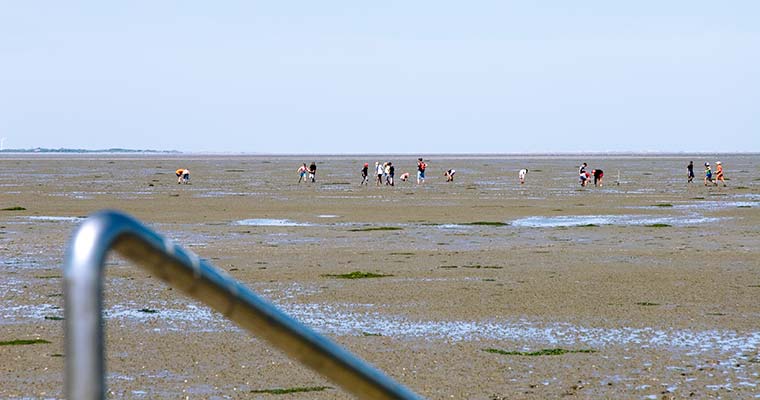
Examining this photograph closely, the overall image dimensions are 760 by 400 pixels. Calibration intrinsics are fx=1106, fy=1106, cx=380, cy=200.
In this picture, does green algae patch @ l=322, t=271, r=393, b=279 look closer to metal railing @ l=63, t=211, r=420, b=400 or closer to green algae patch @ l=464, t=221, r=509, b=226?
green algae patch @ l=464, t=221, r=509, b=226

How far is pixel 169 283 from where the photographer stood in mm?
1373

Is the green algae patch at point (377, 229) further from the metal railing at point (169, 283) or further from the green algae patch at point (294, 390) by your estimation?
the metal railing at point (169, 283)

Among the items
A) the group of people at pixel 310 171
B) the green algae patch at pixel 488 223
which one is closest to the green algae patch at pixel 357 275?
the green algae patch at pixel 488 223

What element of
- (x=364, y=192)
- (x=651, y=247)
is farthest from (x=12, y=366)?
(x=364, y=192)

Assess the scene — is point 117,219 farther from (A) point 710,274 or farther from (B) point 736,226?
(B) point 736,226

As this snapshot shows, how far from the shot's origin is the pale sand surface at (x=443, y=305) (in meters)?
9.80

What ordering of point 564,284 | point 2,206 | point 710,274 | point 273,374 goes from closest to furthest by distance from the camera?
point 273,374, point 564,284, point 710,274, point 2,206

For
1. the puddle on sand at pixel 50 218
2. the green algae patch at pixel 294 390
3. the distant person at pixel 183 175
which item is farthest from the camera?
the distant person at pixel 183 175

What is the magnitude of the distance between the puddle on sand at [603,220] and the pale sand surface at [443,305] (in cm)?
11

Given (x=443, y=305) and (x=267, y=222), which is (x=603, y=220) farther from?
(x=443, y=305)

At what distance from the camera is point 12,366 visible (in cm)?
1025

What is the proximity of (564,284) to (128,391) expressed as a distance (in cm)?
870

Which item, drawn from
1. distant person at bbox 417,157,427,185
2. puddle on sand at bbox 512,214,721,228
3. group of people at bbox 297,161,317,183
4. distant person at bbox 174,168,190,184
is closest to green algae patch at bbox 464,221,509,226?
puddle on sand at bbox 512,214,721,228

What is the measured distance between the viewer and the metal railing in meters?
1.11
